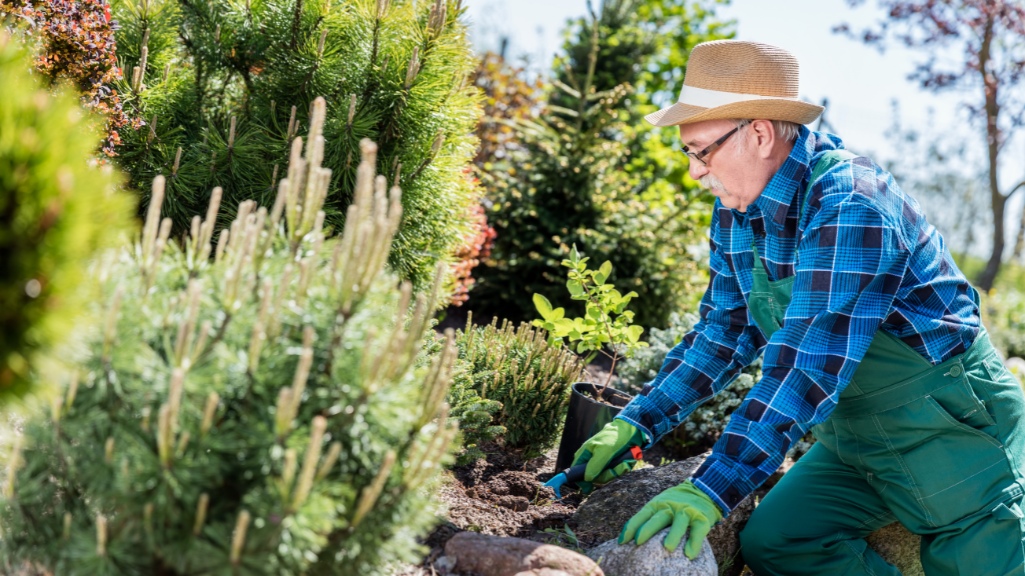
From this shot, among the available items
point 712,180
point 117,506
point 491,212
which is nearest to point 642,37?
point 491,212

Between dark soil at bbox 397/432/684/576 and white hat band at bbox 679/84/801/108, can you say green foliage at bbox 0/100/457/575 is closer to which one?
dark soil at bbox 397/432/684/576

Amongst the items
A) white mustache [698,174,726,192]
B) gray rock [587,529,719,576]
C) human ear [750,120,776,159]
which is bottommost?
gray rock [587,529,719,576]

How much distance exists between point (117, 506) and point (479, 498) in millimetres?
1344

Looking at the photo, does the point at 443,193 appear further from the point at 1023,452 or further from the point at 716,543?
the point at 1023,452

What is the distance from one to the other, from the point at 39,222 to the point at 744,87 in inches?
73.8

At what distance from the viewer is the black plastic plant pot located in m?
2.63

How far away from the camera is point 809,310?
2.10 m

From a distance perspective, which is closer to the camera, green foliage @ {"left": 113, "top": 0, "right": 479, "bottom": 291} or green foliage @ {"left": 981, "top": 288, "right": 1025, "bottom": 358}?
green foliage @ {"left": 113, "top": 0, "right": 479, "bottom": 291}

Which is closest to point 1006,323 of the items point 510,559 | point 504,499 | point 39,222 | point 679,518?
point 504,499

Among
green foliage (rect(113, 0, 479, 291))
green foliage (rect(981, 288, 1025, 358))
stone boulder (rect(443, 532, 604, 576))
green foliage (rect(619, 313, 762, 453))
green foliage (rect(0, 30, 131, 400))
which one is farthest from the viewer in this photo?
green foliage (rect(981, 288, 1025, 358))

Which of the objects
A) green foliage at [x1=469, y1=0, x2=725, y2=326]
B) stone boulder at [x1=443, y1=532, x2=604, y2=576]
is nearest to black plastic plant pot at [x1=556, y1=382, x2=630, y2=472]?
stone boulder at [x1=443, y1=532, x2=604, y2=576]

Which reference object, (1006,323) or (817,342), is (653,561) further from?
(1006,323)

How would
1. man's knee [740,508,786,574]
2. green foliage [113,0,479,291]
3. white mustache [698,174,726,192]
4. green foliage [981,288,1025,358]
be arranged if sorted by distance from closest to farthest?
white mustache [698,174,726,192], man's knee [740,508,786,574], green foliage [113,0,479,291], green foliage [981,288,1025,358]

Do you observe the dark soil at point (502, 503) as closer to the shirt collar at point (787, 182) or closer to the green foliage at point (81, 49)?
the shirt collar at point (787, 182)
